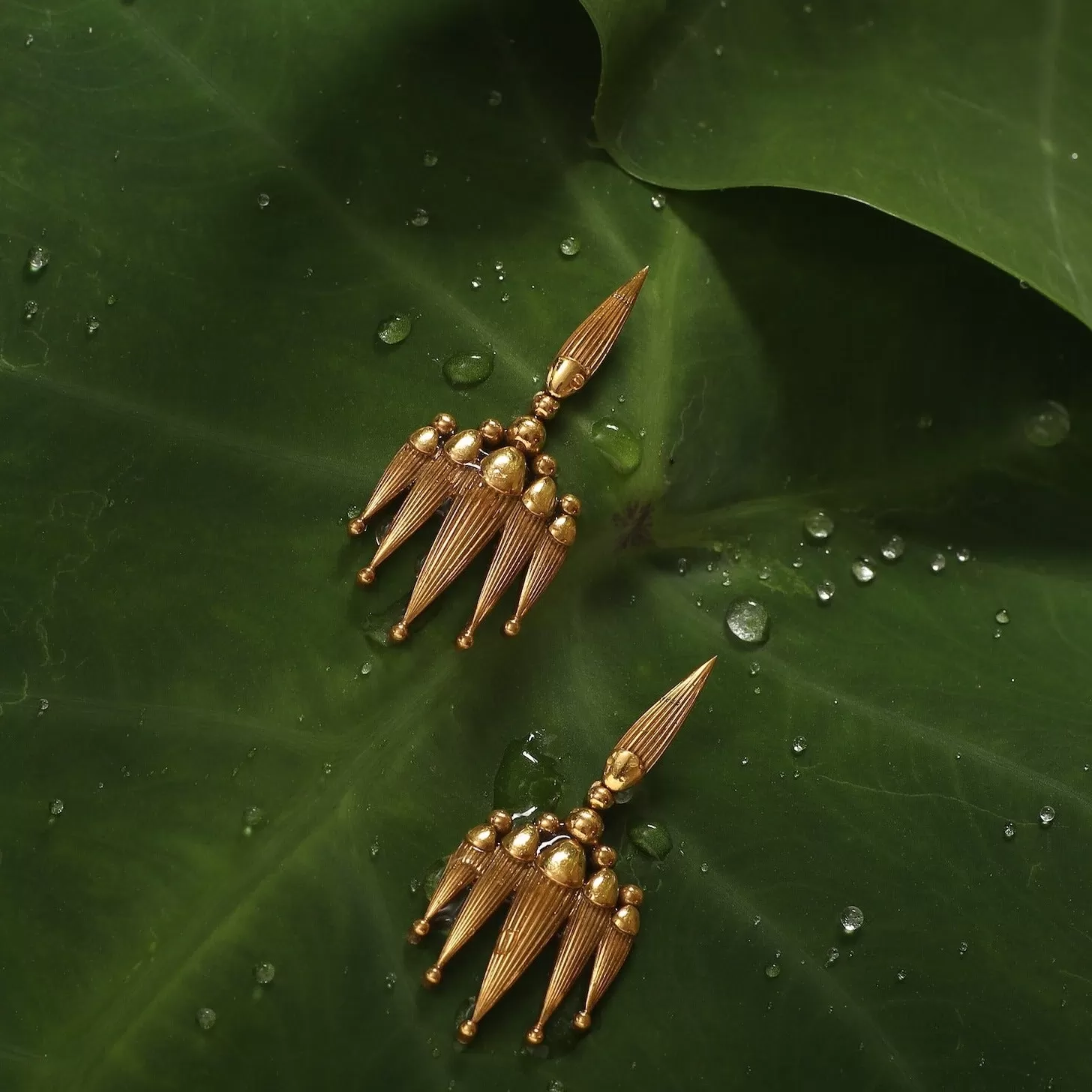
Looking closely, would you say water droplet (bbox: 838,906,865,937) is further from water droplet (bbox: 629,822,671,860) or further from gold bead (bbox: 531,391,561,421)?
gold bead (bbox: 531,391,561,421)

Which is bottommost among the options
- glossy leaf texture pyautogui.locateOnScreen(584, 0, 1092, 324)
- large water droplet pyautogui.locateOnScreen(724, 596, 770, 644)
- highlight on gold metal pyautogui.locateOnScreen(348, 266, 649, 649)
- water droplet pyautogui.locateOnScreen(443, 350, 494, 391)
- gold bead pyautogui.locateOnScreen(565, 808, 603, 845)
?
gold bead pyautogui.locateOnScreen(565, 808, 603, 845)

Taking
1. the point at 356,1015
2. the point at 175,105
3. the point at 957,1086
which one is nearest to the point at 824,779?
the point at 957,1086

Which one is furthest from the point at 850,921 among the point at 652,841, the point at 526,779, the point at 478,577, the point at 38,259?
the point at 38,259

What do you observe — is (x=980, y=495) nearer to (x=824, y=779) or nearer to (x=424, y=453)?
(x=824, y=779)

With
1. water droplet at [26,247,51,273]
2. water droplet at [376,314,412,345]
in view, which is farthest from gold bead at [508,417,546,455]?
water droplet at [26,247,51,273]

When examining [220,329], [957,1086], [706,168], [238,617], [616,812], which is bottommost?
[957,1086]

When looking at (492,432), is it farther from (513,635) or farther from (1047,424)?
(1047,424)

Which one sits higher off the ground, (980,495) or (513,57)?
(513,57)
